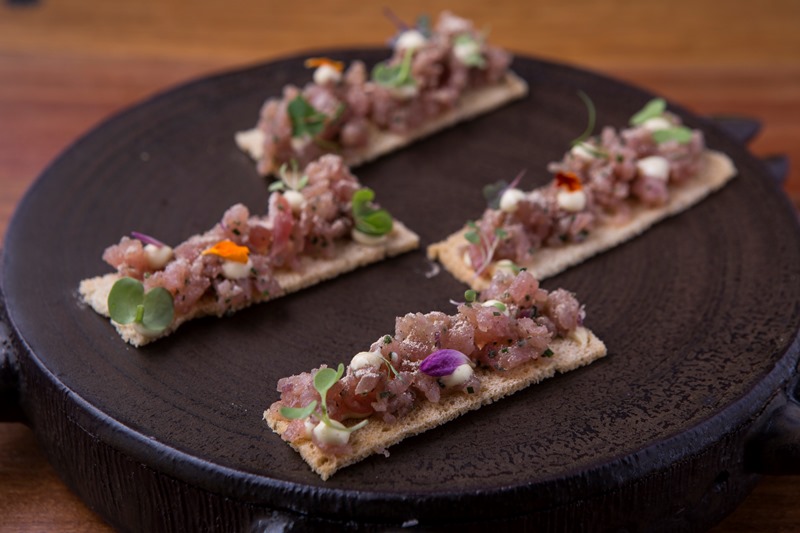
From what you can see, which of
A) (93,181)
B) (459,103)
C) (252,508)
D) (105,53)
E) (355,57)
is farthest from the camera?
(105,53)

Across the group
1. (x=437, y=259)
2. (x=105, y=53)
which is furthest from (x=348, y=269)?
(x=105, y=53)

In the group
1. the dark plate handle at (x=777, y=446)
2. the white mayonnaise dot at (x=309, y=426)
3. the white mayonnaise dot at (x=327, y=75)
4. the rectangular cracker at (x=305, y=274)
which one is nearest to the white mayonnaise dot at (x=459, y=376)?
the white mayonnaise dot at (x=309, y=426)

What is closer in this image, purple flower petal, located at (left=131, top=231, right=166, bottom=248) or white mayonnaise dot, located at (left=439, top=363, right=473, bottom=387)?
white mayonnaise dot, located at (left=439, top=363, right=473, bottom=387)

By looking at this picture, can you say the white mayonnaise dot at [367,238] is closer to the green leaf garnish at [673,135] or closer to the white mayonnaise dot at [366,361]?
the white mayonnaise dot at [366,361]

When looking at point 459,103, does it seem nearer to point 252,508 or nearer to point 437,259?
point 437,259

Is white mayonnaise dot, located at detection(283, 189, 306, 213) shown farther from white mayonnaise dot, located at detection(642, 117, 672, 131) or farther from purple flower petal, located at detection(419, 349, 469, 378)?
white mayonnaise dot, located at detection(642, 117, 672, 131)

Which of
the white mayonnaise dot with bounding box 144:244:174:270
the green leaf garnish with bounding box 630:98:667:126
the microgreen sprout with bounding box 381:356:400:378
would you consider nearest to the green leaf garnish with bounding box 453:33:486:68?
the green leaf garnish with bounding box 630:98:667:126
